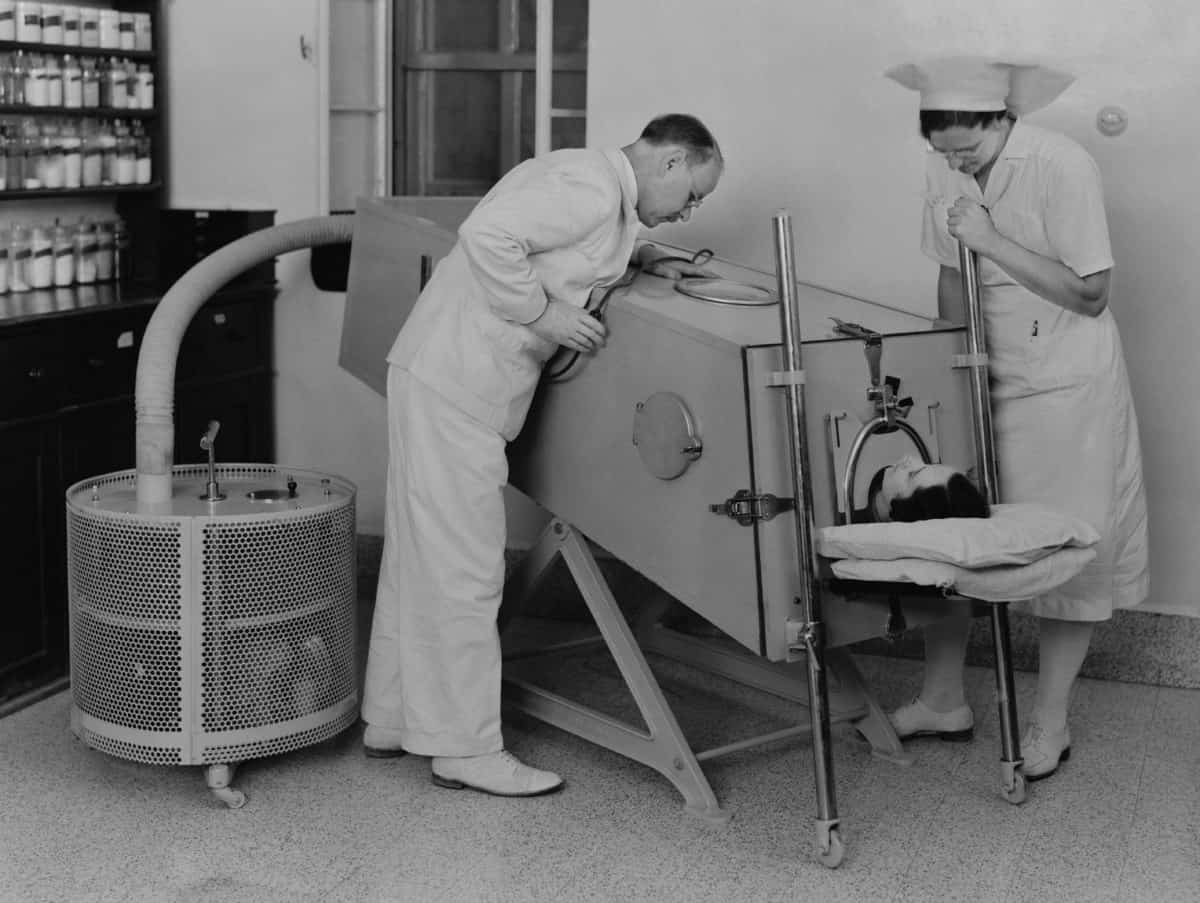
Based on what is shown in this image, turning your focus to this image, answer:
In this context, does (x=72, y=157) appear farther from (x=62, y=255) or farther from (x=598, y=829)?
(x=598, y=829)

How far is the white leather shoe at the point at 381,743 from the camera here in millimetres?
3459

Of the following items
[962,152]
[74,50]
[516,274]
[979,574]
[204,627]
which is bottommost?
[204,627]

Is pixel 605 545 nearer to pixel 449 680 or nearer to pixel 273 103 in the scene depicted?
pixel 449 680

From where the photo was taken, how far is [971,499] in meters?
2.86

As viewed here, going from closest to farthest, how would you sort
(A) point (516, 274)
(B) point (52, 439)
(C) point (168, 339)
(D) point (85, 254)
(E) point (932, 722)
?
(A) point (516, 274) < (C) point (168, 339) < (E) point (932, 722) < (B) point (52, 439) < (D) point (85, 254)

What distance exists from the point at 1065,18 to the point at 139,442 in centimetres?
242

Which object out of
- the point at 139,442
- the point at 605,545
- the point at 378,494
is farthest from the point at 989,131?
the point at 378,494

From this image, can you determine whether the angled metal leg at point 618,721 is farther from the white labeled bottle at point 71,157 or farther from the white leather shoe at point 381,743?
the white labeled bottle at point 71,157

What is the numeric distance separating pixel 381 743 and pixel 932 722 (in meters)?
1.26

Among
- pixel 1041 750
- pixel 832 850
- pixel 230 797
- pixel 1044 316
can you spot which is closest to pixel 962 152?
pixel 1044 316

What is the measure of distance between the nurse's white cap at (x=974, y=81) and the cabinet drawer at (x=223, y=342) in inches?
80.6

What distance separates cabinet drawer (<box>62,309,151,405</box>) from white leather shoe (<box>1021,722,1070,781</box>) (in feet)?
7.30

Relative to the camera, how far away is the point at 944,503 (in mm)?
2844

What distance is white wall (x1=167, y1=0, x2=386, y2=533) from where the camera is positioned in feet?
15.3
